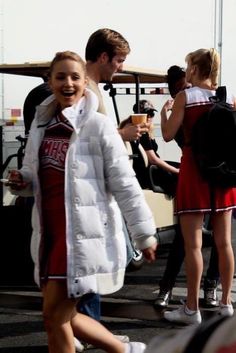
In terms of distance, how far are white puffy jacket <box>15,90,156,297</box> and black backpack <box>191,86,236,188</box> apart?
1.29 metres

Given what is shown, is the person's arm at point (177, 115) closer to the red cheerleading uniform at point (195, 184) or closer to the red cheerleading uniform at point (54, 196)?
the red cheerleading uniform at point (195, 184)

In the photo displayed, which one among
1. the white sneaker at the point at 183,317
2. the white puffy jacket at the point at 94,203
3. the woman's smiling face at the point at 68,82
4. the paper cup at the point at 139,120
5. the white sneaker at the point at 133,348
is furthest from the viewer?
the white sneaker at the point at 183,317

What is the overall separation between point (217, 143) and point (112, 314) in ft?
4.37

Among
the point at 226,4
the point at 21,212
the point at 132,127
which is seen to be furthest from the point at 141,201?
the point at 226,4

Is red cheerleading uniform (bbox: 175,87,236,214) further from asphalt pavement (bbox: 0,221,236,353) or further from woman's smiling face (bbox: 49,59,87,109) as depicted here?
woman's smiling face (bbox: 49,59,87,109)

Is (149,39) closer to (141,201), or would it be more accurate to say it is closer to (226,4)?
(226,4)

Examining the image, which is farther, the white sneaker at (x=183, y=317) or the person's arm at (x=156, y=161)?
the person's arm at (x=156, y=161)

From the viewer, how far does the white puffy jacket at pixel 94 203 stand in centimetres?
328

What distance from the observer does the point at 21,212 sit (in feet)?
20.7

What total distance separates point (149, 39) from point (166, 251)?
2868 millimetres

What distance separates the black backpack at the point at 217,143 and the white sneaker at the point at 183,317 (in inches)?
31.9

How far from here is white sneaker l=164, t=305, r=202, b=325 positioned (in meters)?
4.79

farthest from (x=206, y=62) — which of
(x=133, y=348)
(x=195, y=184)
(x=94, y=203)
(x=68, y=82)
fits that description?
(x=133, y=348)

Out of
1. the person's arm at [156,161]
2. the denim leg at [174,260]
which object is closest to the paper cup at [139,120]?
the denim leg at [174,260]
